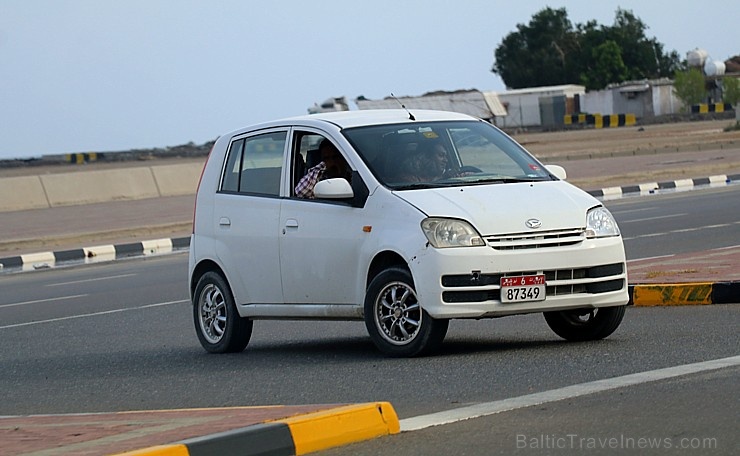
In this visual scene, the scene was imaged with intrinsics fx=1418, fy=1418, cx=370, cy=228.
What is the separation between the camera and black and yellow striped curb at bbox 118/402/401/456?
6180 mm

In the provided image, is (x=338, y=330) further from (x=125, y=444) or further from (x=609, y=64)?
(x=609, y=64)

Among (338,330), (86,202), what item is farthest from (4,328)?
(86,202)

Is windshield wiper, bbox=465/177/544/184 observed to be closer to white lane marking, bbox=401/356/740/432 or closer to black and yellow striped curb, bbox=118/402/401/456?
white lane marking, bbox=401/356/740/432

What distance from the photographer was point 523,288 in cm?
903

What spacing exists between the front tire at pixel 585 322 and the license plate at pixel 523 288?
0.84 m

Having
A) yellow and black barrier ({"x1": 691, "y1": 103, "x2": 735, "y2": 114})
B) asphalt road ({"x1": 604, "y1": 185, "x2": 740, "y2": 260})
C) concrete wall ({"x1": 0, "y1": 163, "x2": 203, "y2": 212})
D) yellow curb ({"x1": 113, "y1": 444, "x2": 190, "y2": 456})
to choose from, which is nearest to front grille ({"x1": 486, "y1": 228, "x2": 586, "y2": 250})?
yellow curb ({"x1": 113, "y1": 444, "x2": 190, "y2": 456})

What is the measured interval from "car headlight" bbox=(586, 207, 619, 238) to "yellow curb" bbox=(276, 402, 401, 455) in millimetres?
2967

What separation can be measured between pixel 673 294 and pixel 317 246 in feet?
11.5

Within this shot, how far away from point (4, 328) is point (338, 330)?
4.34 meters

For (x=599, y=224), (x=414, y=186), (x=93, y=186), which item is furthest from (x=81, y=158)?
(x=599, y=224)

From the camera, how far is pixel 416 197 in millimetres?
9438

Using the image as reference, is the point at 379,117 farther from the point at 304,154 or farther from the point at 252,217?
the point at 252,217

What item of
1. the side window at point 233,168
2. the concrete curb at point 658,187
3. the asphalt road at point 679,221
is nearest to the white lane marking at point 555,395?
the side window at point 233,168

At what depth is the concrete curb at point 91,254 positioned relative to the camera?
82.9ft
